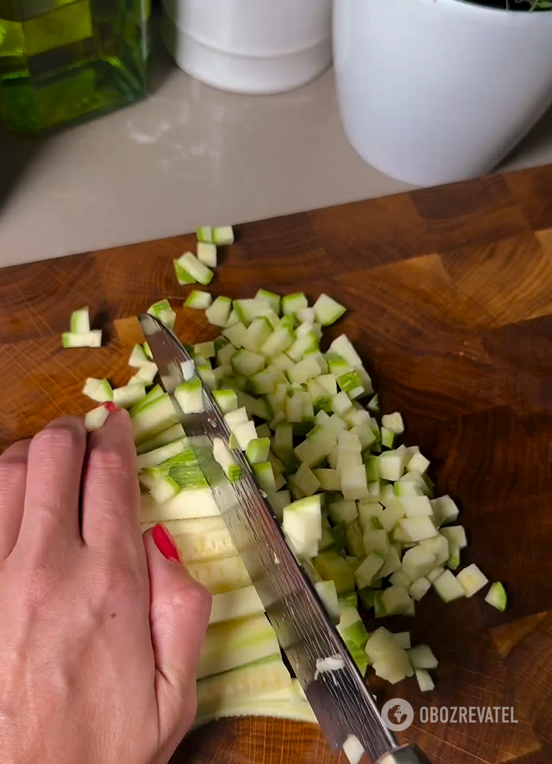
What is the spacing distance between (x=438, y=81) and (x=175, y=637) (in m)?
0.91

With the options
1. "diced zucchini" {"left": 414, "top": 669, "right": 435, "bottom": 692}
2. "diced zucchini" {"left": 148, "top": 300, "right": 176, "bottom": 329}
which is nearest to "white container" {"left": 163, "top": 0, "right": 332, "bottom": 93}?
"diced zucchini" {"left": 148, "top": 300, "right": 176, "bottom": 329}

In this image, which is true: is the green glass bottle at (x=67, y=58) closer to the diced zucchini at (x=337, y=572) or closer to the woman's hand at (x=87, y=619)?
the woman's hand at (x=87, y=619)

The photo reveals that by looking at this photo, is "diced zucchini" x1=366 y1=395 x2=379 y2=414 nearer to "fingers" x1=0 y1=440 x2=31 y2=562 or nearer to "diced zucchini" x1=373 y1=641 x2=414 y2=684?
"diced zucchini" x1=373 y1=641 x2=414 y2=684

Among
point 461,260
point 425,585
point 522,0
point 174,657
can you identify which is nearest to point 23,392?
point 174,657

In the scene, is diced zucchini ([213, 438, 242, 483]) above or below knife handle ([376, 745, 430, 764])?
below

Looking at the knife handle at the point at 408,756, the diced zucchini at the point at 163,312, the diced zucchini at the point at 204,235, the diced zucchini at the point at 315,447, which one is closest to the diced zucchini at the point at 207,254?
the diced zucchini at the point at 204,235

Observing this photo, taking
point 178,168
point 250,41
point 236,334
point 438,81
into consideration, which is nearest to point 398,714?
point 236,334

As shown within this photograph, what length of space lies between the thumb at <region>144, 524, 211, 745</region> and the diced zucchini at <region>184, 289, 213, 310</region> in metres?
0.47

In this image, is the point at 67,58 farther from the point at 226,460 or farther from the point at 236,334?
the point at 226,460

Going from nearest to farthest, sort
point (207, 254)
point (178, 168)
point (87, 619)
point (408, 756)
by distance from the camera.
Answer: point (408, 756) < point (87, 619) < point (207, 254) < point (178, 168)

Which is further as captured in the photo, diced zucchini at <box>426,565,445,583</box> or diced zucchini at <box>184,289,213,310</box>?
diced zucchini at <box>184,289,213,310</box>

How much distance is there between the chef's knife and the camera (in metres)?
0.86

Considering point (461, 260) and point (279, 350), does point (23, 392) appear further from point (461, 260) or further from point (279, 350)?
point (461, 260)

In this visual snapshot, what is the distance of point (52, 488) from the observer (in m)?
0.97
